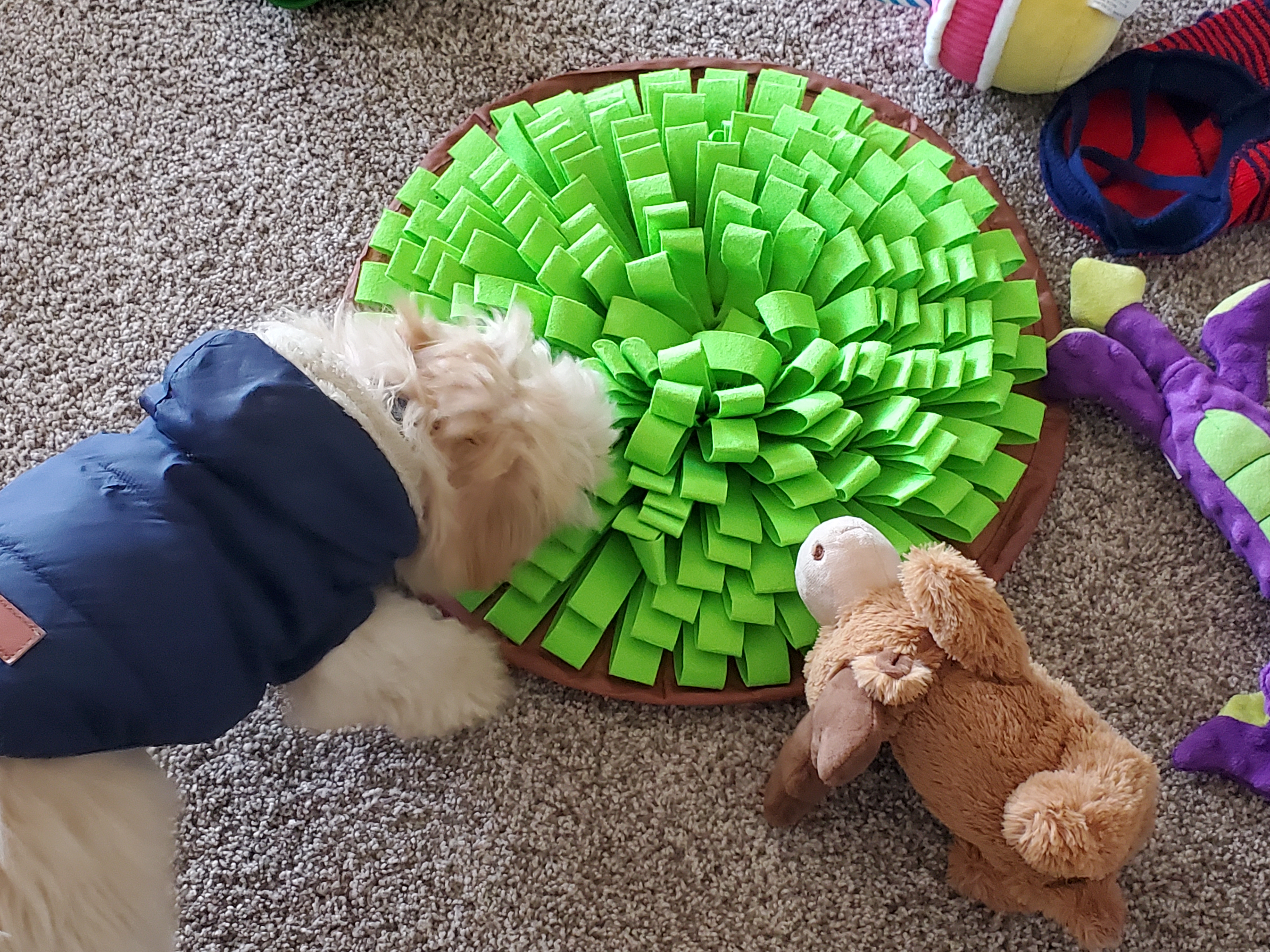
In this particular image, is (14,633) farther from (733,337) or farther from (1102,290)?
(1102,290)

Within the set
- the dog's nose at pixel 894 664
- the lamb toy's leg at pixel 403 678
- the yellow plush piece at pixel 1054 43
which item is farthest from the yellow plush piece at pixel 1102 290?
the lamb toy's leg at pixel 403 678

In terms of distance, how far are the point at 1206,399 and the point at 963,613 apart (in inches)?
18.1

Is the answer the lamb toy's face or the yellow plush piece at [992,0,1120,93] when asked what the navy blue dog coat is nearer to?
the lamb toy's face

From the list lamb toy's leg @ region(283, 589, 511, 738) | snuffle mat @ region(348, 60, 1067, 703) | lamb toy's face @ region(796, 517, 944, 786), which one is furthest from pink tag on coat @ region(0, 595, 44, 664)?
lamb toy's face @ region(796, 517, 944, 786)

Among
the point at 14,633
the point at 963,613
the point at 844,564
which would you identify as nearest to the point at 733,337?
the point at 844,564

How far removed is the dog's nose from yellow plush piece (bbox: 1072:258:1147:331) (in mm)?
543

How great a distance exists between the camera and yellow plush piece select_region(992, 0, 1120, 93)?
1.12m

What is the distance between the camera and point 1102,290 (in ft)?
3.69

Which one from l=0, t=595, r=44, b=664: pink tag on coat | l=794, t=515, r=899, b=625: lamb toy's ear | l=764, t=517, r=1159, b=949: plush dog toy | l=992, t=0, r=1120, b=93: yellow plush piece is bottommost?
l=764, t=517, r=1159, b=949: plush dog toy

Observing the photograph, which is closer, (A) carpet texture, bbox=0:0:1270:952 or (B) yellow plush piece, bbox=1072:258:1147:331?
(A) carpet texture, bbox=0:0:1270:952

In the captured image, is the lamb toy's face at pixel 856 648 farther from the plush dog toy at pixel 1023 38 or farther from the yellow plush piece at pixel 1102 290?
the plush dog toy at pixel 1023 38

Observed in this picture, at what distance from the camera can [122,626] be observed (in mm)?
709

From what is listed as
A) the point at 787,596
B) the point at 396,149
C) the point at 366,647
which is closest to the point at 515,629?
the point at 366,647

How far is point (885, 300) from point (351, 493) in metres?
0.59
